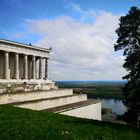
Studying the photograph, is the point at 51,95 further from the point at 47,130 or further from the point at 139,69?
the point at 47,130

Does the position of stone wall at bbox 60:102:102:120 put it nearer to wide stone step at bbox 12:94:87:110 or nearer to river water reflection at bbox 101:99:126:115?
wide stone step at bbox 12:94:87:110

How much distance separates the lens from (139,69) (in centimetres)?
2684

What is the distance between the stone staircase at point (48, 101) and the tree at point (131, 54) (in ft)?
18.1

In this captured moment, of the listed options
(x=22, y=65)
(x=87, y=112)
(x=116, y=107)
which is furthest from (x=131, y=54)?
(x=116, y=107)

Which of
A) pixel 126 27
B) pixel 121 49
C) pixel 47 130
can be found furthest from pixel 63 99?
pixel 47 130

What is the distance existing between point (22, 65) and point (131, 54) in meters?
15.7

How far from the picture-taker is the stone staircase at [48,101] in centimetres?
2365

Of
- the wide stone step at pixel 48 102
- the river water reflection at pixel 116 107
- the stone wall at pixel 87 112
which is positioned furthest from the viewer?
the river water reflection at pixel 116 107

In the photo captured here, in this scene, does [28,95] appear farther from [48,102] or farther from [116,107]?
[116,107]

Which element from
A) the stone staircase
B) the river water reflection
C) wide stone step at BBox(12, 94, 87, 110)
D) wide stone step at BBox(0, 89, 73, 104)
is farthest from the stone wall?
the river water reflection

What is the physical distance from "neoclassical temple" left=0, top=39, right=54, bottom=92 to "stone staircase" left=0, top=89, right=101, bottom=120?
3190 mm

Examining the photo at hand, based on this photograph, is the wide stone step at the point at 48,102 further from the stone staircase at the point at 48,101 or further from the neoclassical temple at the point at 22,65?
the neoclassical temple at the point at 22,65

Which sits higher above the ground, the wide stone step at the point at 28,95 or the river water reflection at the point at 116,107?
the wide stone step at the point at 28,95

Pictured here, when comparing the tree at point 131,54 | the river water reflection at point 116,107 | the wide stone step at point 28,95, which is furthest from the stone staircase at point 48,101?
the river water reflection at point 116,107
